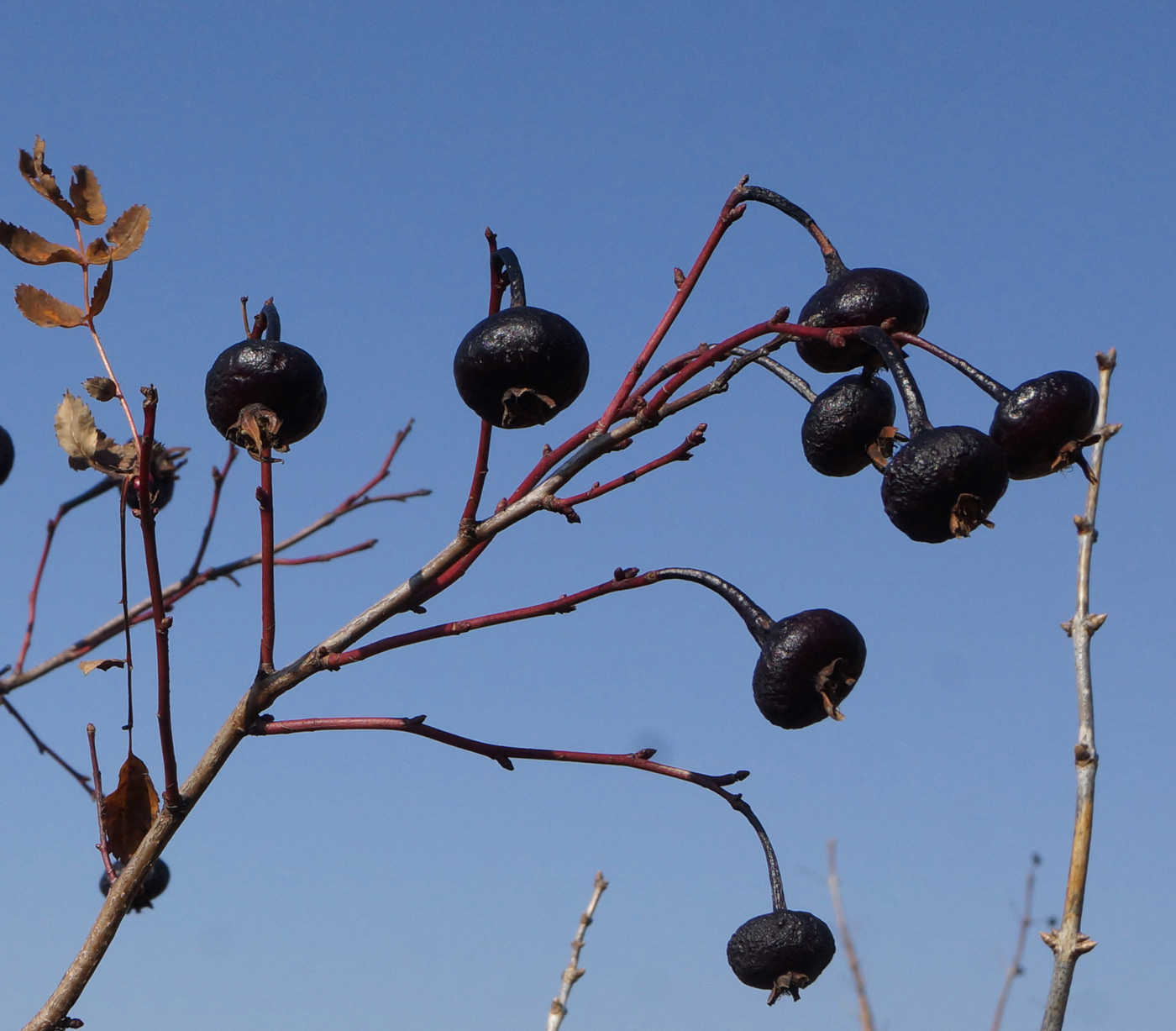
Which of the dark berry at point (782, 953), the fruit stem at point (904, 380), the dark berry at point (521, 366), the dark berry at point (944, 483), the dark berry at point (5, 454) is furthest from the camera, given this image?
the dark berry at point (5, 454)

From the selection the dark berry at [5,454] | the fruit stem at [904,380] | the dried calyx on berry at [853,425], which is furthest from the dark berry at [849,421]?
the dark berry at [5,454]

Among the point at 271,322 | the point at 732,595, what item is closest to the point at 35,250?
the point at 271,322

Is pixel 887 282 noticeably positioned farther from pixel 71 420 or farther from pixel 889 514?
pixel 71 420

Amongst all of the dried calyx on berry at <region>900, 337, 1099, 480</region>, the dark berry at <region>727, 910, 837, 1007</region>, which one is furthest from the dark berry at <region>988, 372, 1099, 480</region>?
the dark berry at <region>727, 910, 837, 1007</region>

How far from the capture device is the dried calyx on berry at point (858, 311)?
203 cm

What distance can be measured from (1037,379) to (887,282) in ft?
0.95

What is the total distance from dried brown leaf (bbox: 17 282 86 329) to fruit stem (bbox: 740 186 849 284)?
1138 millimetres

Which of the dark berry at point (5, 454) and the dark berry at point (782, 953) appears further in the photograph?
the dark berry at point (5, 454)

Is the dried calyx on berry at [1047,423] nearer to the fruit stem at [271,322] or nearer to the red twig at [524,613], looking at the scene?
the red twig at [524,613]

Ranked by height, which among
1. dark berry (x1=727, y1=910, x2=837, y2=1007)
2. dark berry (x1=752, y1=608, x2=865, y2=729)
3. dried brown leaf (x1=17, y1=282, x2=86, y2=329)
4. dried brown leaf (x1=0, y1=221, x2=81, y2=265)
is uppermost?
dried brown leaf (x1=0, y1=221, x2=81, y2=265)

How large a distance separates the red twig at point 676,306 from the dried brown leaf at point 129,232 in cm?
81

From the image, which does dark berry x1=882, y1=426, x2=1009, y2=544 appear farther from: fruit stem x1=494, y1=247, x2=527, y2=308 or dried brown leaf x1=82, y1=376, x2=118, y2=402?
dried brown leaf x1=82, y1=376, x2=118, y2=402

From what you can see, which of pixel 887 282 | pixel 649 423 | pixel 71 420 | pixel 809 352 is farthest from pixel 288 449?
pixel 887 282

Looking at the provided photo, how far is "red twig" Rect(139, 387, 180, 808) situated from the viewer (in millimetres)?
1829
